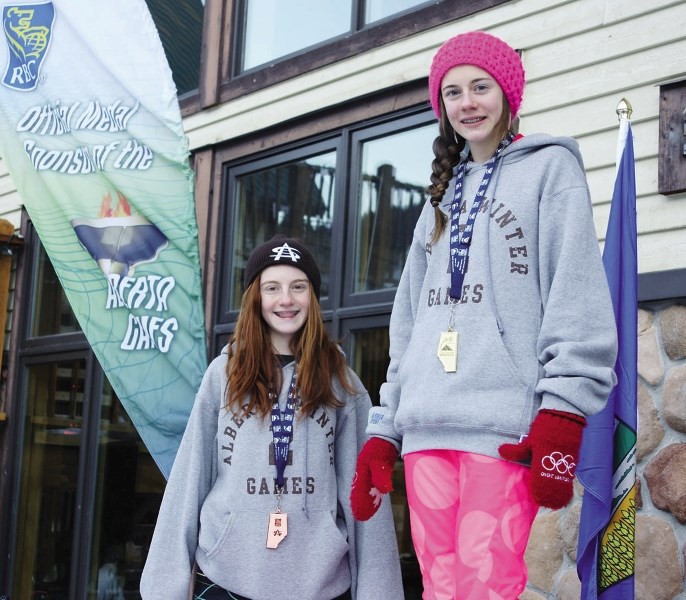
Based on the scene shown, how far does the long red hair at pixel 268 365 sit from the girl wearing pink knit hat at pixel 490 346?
45 centimetres

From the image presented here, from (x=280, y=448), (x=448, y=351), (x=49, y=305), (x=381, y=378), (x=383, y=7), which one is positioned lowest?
(x=280, y=448)

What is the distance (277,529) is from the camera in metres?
2.69

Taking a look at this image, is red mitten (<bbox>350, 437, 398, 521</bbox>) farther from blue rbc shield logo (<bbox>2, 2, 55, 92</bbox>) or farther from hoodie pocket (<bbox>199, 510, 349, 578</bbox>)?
blue rbc shield logo (<bbox>2, 2, 55, 92</bbox>)

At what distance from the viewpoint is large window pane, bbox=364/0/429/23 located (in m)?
4.48

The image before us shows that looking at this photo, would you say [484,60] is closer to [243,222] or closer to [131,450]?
[243,222]

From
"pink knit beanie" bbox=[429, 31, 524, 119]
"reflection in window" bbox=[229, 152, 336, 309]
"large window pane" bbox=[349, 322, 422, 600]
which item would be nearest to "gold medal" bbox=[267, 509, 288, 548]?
"pink knit beanie" bbox=[429, 31, 524, 119]

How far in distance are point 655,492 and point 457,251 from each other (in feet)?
4.53

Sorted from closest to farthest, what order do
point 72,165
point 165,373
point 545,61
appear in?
1. point 545,61
2. point 165,373
3. point 72,165

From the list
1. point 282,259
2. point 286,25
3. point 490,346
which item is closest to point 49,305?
point 286,25

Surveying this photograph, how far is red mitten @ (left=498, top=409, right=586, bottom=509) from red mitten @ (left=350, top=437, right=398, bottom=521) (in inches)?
16.9

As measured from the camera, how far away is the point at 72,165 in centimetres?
462

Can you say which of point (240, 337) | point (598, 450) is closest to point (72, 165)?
point (240, 337)

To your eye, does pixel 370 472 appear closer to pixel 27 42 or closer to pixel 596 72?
pixel 596 72

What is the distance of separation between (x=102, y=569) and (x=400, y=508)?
2138mm
